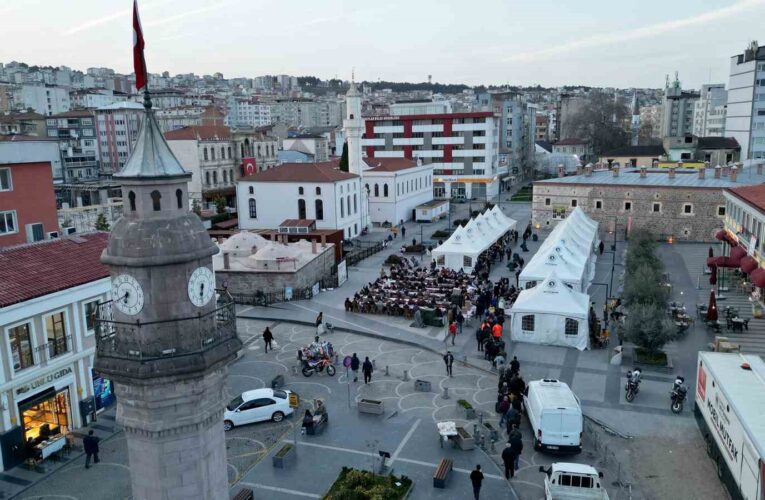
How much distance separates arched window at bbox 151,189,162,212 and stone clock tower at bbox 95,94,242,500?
1cm

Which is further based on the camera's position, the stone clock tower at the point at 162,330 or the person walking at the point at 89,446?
the person walking at the point at 89,446

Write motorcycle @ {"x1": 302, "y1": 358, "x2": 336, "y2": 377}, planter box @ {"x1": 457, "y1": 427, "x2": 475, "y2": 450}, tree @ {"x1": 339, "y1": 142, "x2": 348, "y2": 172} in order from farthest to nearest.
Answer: tree @ {"x1": 339, "y1": 142, "x2": 348, "y2": 172}
motorcycle @ {"x1": 302, "y1": 358, "x2": 336, "y2": 377}
planter box @ {"x1": 457, "y1": 427, "x2": 475, "y2": 450}

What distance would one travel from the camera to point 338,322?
93.4 feet

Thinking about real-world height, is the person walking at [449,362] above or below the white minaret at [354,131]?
below

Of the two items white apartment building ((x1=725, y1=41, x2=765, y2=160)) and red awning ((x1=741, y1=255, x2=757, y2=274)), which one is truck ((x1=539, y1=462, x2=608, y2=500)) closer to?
red awning ((x1=741, y1=255, x2=757, y2=274))

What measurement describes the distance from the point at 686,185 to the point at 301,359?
36.2m

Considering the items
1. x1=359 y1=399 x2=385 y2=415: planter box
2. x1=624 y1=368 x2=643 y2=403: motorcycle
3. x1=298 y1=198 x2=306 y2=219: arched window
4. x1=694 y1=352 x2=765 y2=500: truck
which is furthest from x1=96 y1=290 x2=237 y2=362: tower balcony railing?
x1=298 y1=198 x2=306 y2=219: arched window

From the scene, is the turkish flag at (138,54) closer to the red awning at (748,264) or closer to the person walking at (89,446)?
the person walking at (89,446)

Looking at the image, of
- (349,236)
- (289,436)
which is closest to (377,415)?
(289,436)

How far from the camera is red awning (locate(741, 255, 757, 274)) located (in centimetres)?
2798

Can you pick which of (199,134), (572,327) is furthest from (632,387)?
(199,134)

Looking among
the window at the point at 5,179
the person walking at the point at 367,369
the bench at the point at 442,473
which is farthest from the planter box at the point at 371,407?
the window at the point at 5,179

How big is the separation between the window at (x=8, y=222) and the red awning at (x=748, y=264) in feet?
104

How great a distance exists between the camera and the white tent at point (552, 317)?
24.2 m
